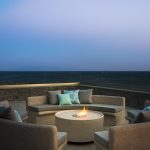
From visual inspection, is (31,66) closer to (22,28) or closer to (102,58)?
(22,28)

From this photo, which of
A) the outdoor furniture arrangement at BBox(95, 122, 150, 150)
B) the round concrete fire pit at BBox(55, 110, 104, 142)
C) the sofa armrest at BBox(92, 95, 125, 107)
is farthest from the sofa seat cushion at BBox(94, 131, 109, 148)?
the sofa armrest at BBox(92, 95, 125, 107)

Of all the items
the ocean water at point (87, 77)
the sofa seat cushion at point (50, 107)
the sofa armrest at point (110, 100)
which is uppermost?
the sofa armrest at point (110, 100)

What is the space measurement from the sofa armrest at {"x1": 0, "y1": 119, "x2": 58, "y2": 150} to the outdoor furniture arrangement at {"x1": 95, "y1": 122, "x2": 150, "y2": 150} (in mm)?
686

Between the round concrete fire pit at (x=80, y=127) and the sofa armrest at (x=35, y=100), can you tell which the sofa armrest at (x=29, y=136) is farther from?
the sofa armrest at (x=35, y=100)

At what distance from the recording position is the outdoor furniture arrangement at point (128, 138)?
3664mm

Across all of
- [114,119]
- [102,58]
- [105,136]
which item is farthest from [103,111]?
[102,58]

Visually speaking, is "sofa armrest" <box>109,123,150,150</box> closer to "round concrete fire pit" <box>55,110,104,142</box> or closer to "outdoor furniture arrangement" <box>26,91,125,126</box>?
"round concrete fire pit" <box>55,110,104,142</box>

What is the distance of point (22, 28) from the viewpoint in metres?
15.1

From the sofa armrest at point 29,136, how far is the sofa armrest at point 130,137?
72cm

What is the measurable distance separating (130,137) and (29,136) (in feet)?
4.15

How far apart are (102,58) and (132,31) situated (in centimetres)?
252

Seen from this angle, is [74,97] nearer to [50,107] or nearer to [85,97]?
[85,97]

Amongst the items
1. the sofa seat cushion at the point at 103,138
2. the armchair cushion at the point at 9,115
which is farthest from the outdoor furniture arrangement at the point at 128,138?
the armchair cushion at the point at 9,115

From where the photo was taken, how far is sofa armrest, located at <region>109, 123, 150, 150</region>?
144 inches
